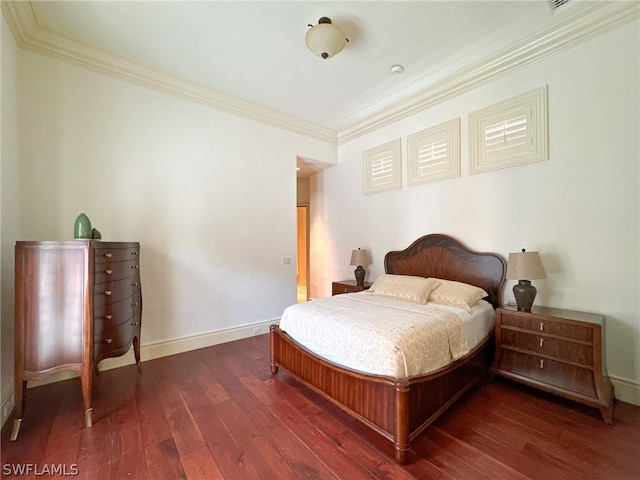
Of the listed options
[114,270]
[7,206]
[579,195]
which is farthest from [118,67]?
[579,195]

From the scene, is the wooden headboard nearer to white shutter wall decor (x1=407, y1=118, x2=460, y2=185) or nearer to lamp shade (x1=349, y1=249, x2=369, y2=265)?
lamp shade (x1=349, y1=249, x2=369, y2=265)

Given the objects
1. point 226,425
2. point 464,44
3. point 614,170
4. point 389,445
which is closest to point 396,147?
point 464,44

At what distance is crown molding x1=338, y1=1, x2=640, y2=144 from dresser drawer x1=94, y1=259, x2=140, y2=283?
3.59 m

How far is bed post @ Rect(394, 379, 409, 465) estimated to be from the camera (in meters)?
1.57

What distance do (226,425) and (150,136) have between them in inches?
117

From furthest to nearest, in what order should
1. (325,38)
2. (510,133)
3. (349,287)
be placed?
1. (349,287)
2. (510,133)
3. (325,38)

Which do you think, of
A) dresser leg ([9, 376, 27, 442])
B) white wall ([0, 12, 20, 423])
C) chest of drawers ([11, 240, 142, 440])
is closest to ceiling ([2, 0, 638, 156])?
white wall ([0, 12, 20, 423])

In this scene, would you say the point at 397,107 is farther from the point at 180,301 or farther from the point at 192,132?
the point at 180,301

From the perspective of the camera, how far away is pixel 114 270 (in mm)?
2201

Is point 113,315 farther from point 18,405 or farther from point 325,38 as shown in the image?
point 325,38

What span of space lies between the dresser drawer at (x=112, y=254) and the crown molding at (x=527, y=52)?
11.6ft

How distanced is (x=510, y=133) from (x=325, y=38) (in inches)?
81.3

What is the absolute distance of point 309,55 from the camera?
2.76m

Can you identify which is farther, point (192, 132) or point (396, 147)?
point (396, 147)
